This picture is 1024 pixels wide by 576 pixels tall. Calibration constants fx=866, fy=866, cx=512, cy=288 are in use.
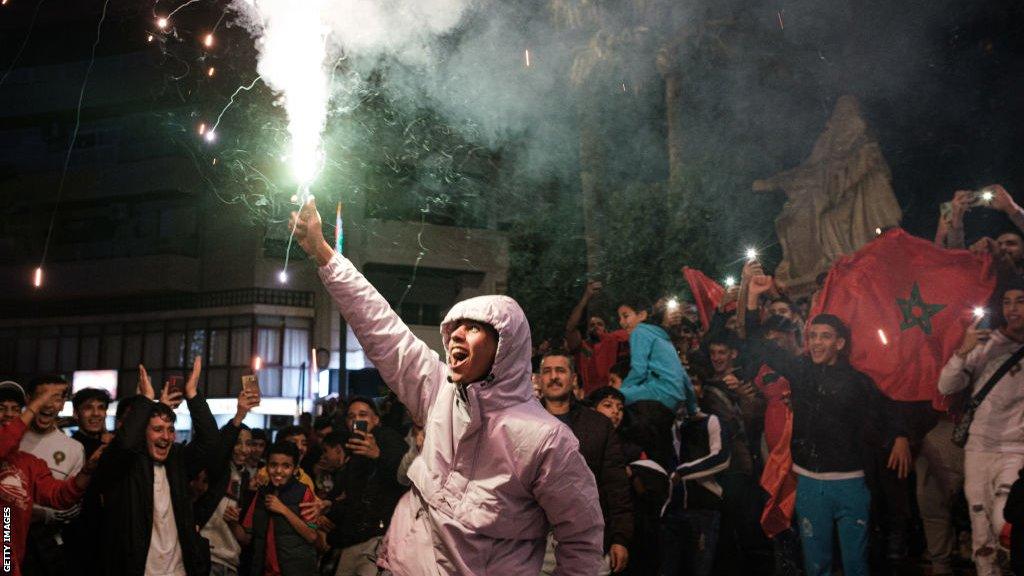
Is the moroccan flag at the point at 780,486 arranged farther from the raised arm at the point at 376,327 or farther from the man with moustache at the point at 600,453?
the raised arm at the point at 376,327

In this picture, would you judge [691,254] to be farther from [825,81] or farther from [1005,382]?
[1005,382]

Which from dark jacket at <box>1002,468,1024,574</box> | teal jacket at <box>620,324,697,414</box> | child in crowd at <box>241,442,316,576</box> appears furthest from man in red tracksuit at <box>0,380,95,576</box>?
dark jacket at <box>1002,468,1024,574</box>

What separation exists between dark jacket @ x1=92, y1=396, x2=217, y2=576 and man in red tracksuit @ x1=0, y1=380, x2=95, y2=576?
0.17 m

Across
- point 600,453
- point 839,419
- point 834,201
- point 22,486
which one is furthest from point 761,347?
point 22,486

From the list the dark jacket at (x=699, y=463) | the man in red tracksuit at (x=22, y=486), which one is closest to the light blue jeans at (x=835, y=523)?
the dark jacket at (x=699, y=463)

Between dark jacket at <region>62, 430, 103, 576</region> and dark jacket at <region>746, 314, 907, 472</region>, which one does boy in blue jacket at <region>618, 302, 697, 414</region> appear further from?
dark jacket at <region>62, 430, 103, 576</region>

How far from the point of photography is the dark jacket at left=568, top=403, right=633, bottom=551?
200 inches

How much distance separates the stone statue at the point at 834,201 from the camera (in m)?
7.39

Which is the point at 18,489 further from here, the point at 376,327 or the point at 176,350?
the point at 176,350

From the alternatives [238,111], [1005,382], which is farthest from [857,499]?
[238,111]

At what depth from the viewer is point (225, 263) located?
25031 mm

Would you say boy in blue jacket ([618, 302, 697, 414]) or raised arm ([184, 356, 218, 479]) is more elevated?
boy in blue jacket ([618, 302, 697, 414])

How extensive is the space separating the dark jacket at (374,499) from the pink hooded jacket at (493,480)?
9.09ft

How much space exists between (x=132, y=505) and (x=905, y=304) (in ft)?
18.6
